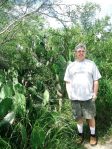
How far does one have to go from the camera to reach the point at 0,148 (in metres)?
4.93

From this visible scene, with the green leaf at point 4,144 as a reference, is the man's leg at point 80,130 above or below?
below

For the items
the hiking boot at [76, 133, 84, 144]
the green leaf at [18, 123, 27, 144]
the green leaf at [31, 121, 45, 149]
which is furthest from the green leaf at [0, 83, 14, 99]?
the hiking boot at [76, 133, 84, 144]

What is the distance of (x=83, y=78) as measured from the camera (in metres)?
5.86

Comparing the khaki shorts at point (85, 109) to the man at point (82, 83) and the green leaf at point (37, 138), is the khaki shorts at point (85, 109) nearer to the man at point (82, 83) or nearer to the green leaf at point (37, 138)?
the man at point (82, 83)

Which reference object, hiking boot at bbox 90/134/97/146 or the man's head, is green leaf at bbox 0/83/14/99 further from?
hiking boot at bbox 90/134/97/146

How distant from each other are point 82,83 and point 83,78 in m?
0.08

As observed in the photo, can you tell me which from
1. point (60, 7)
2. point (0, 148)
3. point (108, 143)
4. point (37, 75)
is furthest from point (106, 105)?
point (60, 7)

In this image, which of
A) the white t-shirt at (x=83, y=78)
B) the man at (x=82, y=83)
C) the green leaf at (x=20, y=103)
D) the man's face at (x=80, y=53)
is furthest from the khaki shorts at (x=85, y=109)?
the green leaf at (x=20, y=103)

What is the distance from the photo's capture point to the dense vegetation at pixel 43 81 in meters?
5.30

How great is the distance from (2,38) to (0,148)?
7.85 meters

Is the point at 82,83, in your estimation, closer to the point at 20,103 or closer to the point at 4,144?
the point at 20,103

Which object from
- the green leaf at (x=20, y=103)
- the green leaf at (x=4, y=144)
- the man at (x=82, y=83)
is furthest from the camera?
the man at (x=82, y=83)

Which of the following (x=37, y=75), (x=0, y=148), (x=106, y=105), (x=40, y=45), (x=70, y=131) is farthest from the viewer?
(x=40, y=45)

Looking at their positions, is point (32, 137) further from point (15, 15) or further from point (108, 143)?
point (15, 15)
